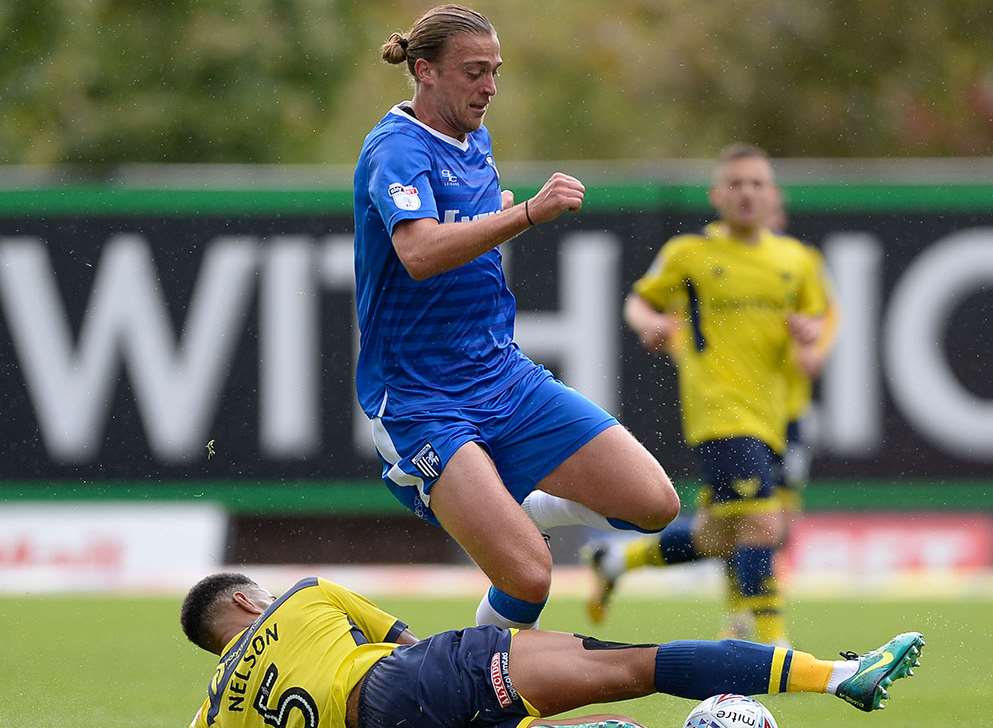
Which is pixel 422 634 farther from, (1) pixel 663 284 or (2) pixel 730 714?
(2) pixel 730 714

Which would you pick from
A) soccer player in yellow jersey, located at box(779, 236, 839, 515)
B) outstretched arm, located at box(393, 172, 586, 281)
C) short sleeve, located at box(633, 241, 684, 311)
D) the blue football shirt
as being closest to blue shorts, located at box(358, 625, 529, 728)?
the blue football shirt

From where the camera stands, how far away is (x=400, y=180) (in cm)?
562

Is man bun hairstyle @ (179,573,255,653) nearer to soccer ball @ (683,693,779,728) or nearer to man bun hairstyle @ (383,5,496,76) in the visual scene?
soccer ball @ (683,693,779,728)

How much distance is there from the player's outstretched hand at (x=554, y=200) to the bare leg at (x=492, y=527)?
805 millimetres

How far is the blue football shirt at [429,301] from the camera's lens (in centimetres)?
581

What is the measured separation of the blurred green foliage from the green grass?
9677mm

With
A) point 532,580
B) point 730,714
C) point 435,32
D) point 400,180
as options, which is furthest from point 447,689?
point 435,32

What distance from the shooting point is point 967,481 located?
12.2 m

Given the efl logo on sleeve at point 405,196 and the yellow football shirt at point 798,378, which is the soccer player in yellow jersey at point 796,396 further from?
the efl logo on sleeve at point 405,196

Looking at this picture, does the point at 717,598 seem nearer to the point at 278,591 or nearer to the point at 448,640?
the point at 278,591

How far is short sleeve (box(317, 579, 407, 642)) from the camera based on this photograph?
5.46m

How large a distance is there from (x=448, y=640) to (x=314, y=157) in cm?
1808

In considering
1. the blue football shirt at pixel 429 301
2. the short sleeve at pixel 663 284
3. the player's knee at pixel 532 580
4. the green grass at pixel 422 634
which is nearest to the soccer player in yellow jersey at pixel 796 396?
the short sleeve at pixel 663 284

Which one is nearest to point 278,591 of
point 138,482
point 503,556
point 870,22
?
point 138,482
